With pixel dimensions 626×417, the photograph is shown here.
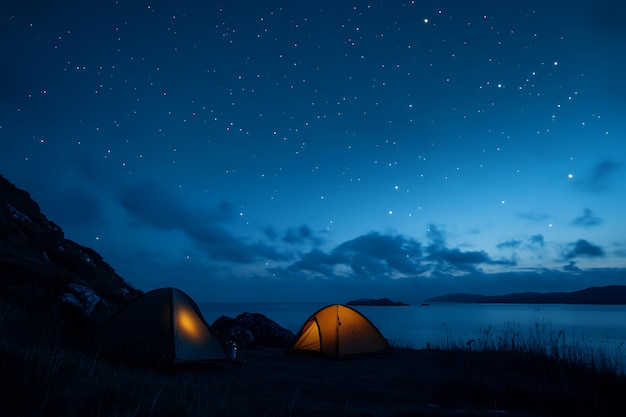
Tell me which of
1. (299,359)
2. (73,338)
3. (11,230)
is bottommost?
(299,359)

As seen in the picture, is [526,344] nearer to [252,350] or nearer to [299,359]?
[299,359]

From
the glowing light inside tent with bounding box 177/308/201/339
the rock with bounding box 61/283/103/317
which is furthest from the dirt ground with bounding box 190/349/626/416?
the rock with bounding box 61/283/103/317

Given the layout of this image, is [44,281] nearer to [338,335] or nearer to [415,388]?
[338,335]

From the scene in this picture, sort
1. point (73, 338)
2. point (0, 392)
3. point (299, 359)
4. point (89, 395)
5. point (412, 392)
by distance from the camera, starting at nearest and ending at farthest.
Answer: point (0, 392) < point (89, 395) < point (412, 392) < point (73, 338) < point (299, 359)

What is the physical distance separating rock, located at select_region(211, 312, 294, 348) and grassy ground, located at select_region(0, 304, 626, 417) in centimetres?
143

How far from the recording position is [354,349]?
13.5 meters

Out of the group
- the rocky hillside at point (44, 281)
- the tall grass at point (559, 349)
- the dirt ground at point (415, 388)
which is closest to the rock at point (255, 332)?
the dirt ground at point (415, 388)

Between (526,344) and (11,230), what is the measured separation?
1744cm

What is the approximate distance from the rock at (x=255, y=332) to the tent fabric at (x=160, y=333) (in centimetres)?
494

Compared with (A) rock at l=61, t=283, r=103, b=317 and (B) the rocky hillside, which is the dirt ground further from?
(B) the rocky hillside

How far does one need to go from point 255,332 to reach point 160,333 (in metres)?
6.76

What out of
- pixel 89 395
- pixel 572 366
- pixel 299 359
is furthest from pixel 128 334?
pixel 572 366

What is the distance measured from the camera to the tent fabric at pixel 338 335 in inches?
526

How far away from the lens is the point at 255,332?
16.5 m
